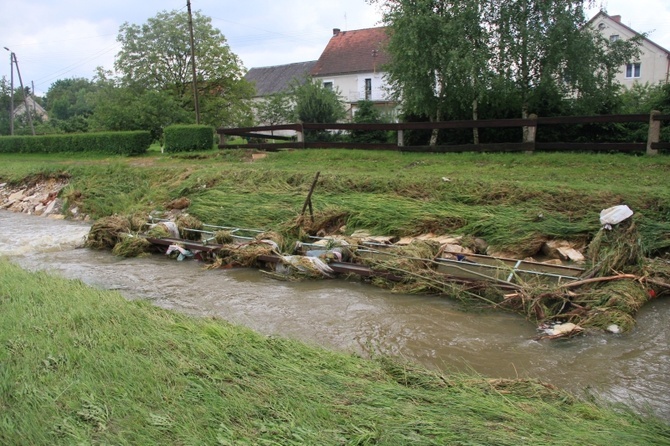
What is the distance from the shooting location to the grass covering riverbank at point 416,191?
966 centimetres

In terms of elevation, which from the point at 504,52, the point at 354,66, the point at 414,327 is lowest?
the point at 414,327

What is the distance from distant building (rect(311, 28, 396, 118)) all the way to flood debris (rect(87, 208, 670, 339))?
30693 millimetres

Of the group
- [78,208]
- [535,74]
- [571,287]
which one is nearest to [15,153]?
[78,208]

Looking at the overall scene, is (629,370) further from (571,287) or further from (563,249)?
(563,249)

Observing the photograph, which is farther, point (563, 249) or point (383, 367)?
point (563, 249)

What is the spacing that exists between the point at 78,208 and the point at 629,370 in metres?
15.6

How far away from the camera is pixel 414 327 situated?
6.41 m

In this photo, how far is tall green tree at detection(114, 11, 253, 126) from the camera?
30266mm

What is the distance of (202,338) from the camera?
477cm

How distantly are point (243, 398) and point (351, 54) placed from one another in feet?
138

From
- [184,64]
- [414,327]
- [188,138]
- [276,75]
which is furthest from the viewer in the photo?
[276,75]

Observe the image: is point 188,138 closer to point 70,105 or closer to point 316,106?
point 316,106

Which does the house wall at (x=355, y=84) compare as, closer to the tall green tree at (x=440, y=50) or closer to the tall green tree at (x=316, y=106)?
the tall green tree at (x=316, y=106)

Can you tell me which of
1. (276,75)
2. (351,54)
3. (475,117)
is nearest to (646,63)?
(351,54)
